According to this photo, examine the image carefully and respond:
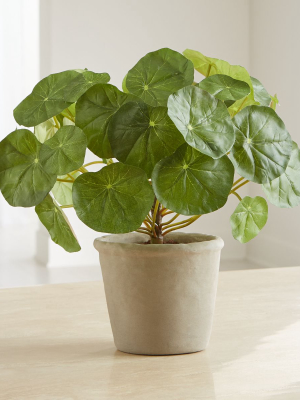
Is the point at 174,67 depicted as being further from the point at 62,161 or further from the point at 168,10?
Result: the point at 168,10

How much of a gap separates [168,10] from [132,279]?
3540 mm

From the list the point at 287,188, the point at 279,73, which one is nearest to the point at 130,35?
the point at 279,73

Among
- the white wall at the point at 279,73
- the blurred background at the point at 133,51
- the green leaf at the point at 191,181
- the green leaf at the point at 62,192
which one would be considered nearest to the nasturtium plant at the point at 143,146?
the green leaf at the point at 191,181

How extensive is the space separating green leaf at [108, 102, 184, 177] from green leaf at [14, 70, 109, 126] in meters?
0.06

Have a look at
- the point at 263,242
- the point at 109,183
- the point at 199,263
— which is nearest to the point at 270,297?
the point at 199,263

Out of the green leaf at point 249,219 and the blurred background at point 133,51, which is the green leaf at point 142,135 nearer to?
the green leaf at point 249,219

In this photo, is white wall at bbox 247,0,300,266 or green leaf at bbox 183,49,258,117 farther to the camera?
white wall at bbox 247,0,300,266

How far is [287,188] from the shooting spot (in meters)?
0.60

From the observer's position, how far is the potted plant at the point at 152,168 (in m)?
0.51

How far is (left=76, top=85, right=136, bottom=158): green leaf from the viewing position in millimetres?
534

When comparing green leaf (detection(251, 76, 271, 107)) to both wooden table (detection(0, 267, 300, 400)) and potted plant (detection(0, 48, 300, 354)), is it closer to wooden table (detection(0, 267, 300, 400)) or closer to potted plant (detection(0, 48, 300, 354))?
potted plant (detection(0, 48, 300, 354))

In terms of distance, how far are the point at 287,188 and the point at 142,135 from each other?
18 cm

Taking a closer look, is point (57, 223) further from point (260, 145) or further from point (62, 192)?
point (260, 145)

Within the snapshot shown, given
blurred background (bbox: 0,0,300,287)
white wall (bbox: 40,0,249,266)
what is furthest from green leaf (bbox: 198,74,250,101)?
white wall (bbox: 40,0,249,266)
